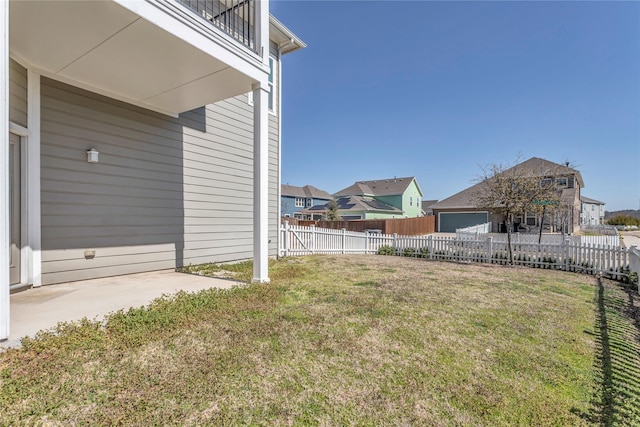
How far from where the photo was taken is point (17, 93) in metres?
4.04

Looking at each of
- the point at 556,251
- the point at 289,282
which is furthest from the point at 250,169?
the point at 556,251

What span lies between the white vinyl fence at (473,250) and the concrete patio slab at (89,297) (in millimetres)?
4425

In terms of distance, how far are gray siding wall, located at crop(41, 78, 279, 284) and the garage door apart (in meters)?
23.1

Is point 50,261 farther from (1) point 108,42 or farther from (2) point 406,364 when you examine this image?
(2) point 406,364

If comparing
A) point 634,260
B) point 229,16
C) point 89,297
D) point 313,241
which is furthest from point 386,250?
point 89,297

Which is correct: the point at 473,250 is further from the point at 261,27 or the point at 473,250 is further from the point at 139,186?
the point at 139,186

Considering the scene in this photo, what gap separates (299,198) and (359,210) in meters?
10.5

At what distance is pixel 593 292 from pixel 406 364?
5636 millimetres

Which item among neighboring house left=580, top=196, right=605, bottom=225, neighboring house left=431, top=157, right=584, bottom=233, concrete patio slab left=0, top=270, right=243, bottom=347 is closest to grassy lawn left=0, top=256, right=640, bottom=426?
concrete patio slab left=0, top=270, right=243, bottom=347

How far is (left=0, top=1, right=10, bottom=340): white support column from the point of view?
2.45m

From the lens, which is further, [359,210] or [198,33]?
[359,210]

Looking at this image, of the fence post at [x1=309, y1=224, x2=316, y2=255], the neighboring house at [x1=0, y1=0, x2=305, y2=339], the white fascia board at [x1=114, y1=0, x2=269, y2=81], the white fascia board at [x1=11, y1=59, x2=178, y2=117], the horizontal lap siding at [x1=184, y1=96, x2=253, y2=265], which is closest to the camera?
the white fascia board at [x1=114, y1=0, x2=269, y2=81]

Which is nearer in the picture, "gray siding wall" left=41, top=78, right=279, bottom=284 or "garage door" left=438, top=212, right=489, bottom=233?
"gray siding wall" left=41, top=78, right=279, bottom=284

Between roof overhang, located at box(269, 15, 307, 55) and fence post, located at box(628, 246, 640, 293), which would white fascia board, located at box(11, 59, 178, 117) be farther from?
fence post, located at box(628, 246, 640, 293)
